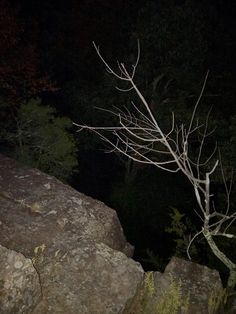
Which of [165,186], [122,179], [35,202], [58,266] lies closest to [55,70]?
[122,179]

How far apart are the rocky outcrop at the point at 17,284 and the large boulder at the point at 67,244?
0.12m

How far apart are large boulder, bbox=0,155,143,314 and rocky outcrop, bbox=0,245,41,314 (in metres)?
0.12

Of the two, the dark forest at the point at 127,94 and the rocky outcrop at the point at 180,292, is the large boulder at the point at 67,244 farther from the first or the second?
the dark forest at the point at 127,94

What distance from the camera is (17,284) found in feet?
14.2

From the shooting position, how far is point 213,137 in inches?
436

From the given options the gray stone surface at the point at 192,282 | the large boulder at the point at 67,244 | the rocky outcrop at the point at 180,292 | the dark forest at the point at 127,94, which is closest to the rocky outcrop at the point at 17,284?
the large boulder at the point at 67,244

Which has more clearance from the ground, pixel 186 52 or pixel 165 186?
pixel 186 52

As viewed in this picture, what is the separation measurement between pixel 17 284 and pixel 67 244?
119cm

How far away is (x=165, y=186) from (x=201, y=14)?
610 cm

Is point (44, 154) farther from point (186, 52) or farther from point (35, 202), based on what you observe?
point (186, 52)

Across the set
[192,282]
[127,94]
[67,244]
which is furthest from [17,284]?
[127,94]

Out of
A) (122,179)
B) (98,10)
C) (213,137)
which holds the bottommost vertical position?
(122,179)

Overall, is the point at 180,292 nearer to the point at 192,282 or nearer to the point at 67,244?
the point at 192,282

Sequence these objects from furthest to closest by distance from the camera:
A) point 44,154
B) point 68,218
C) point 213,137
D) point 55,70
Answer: point 55,70
point 213,137
point 44,154
point 68,218
